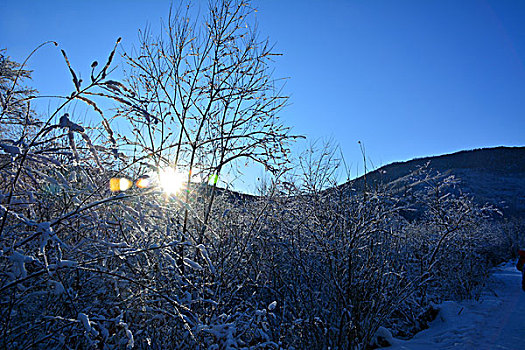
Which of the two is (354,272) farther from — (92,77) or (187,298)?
(92,77)

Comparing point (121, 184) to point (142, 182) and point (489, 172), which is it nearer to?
point (142, 182)

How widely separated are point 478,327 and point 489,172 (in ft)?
206

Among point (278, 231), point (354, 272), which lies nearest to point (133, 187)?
point (354, 272)

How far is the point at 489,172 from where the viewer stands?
57719 millimetres

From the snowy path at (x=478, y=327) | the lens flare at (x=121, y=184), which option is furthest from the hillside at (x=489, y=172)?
the lens flare at (x=121, y=184)

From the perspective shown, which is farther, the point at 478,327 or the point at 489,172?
the point at 489,172

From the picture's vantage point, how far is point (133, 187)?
6.16 ft

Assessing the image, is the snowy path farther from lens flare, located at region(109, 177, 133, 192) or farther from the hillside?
the hillside

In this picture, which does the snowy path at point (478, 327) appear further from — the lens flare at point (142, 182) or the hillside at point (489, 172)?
the hillside at point (489, 172)

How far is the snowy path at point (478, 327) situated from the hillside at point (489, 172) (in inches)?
1298

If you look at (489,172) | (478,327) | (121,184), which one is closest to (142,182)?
(121,184)

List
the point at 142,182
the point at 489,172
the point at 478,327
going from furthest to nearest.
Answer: the point at 489,172 → the point at 478,327 → the point at 142,182

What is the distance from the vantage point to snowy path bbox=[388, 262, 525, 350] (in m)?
4.94

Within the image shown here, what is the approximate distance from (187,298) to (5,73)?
2.04 meters
